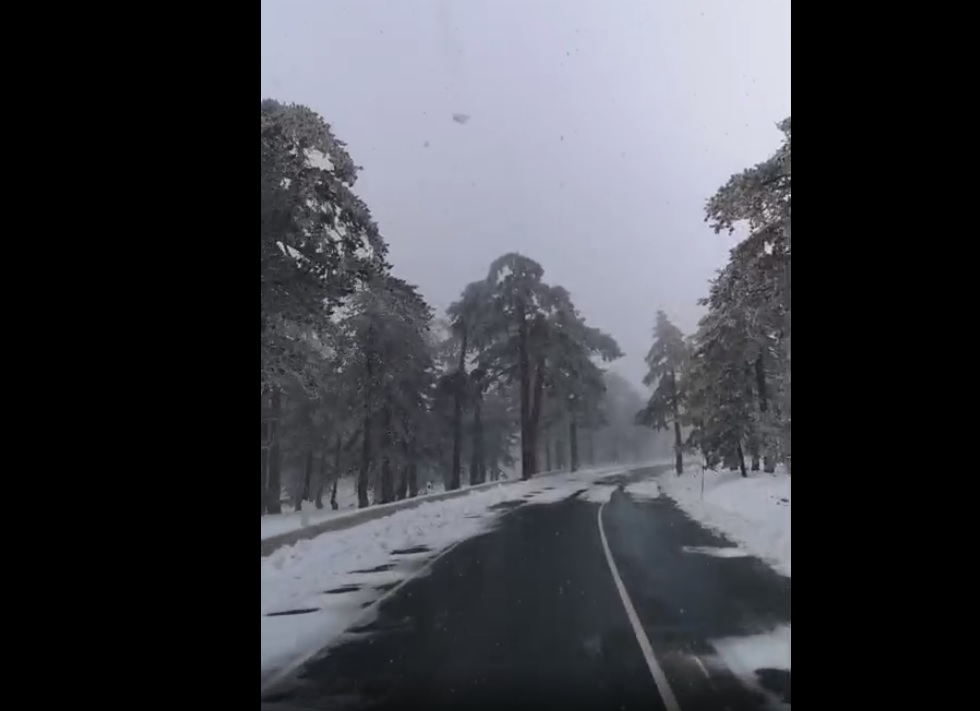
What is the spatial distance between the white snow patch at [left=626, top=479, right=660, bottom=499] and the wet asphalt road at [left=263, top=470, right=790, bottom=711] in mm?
395

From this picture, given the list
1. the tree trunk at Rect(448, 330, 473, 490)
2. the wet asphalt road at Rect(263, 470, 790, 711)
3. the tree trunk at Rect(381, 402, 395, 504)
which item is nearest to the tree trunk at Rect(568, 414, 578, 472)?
the wet asphalt road at Rect(263, 470, 790, 711)

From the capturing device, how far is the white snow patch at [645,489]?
8.46 metres

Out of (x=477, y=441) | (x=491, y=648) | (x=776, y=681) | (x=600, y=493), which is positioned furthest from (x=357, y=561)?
(x=776, y=681)

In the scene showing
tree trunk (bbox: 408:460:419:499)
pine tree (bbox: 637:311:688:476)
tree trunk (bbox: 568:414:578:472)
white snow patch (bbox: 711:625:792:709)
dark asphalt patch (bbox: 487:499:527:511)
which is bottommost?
white snow patch (bbox: 711:625:792:709)

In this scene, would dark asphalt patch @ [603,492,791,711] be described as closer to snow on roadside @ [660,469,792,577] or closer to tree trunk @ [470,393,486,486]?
snow on roadside @ [660,469,792,577]

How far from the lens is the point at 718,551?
7.53m

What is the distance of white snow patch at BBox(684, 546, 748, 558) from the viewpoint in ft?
24.3

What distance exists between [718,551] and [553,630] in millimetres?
2512

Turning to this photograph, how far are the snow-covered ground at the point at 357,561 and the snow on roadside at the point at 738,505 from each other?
2.43 feet

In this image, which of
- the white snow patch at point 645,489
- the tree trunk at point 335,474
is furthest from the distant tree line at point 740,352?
the tree trunk at point 335,474

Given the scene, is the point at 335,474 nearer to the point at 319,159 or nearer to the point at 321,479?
the point at 321,479
